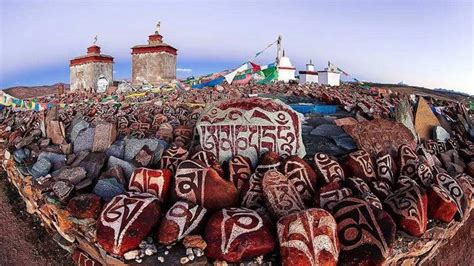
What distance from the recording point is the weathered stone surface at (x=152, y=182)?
2887 millimetres

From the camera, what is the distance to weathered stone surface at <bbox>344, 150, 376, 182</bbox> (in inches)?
132

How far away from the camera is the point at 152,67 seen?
17766mm

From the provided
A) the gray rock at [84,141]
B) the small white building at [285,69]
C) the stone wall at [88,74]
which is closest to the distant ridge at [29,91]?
the stone wall at [88,74]

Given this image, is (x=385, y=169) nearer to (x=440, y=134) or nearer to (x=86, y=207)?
(x=440, y=134)

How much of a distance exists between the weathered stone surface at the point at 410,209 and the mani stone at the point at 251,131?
3.64 feet

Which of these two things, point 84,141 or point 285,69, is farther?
point 285,69

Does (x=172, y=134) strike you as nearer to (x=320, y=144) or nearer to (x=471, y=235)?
(x=320, y=144)

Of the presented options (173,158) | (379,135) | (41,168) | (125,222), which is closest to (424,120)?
(379,135)

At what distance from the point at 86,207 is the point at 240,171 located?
127 cm

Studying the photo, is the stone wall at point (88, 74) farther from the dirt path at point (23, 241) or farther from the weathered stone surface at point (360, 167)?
the weathered stone surface at point (360, 167)

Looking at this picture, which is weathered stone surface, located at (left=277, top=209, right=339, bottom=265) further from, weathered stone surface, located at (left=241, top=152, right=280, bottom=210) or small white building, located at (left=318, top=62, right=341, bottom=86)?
small white building, located at (left=318, top=62, right=341, bottom=86)

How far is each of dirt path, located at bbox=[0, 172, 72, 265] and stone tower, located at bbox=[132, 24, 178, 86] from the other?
13.4 metres

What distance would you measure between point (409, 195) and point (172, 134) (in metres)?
2.56

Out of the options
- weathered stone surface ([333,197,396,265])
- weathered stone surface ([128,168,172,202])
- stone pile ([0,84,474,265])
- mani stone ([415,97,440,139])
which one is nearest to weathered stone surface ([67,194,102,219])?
stone pile ([0,84,474,265])
